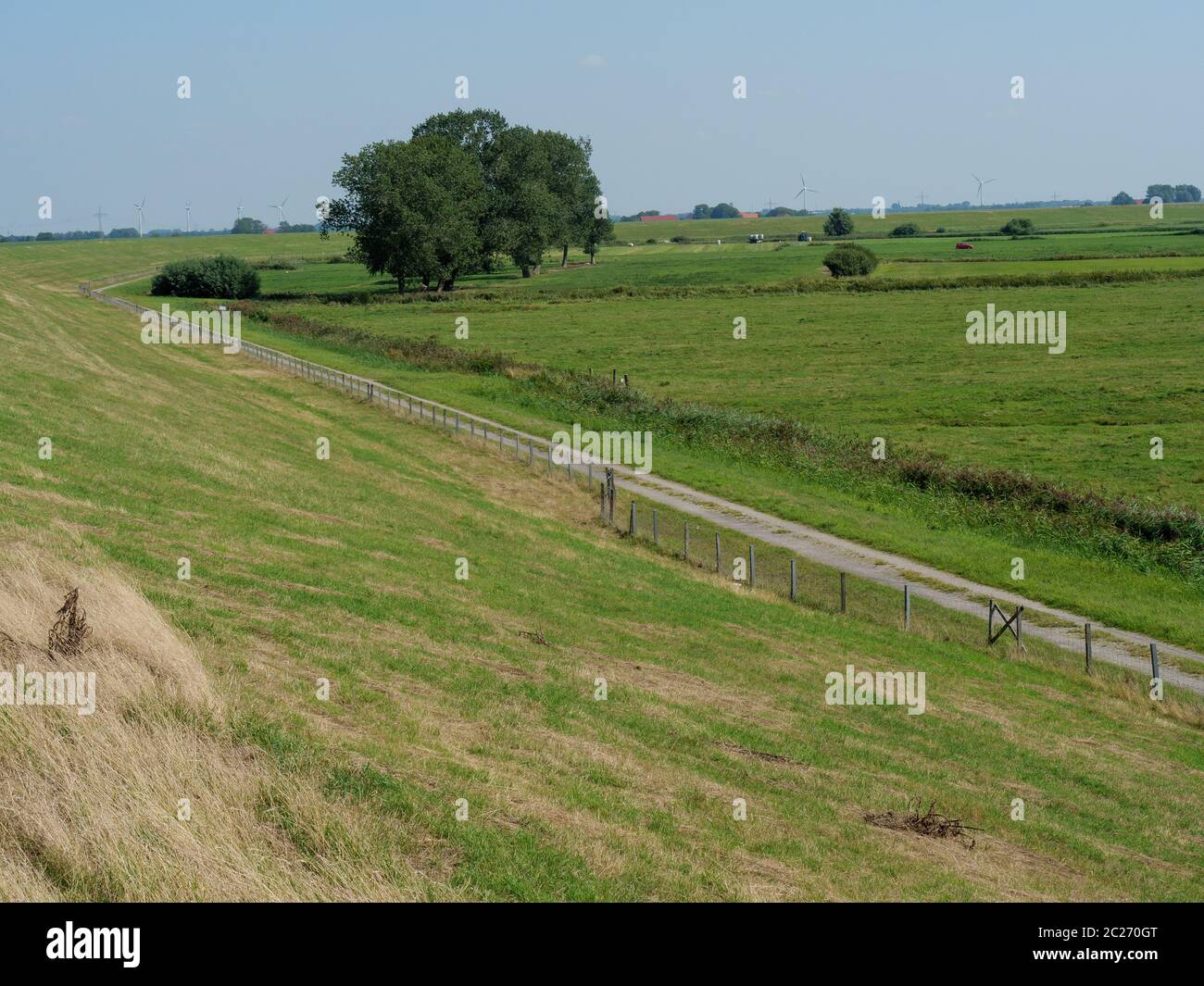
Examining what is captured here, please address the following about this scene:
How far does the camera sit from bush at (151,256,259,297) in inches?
5743

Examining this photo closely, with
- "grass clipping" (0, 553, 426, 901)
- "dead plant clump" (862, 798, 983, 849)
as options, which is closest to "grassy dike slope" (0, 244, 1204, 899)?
"grass clipping" (0, 553, 426, 901)

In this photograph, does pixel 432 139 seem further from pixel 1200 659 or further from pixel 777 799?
pixel 777 799

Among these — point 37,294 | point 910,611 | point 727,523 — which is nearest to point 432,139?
point 37,294

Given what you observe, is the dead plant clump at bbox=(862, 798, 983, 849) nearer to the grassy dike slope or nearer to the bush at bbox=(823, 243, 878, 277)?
the grassy dike slope

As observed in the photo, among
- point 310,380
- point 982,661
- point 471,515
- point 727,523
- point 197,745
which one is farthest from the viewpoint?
point 310,380

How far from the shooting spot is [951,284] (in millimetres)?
135750

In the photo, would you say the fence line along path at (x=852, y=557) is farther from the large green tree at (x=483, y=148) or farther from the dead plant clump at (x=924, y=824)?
the large green tree at (x=483, y=148)

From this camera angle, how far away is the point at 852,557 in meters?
39.0

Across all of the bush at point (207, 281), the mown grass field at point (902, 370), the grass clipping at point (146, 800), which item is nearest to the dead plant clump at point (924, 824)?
the grass clipping at point (146, 800)

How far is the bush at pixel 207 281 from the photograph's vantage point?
145875mm

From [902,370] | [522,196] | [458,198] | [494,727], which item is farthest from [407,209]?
[494,727]
